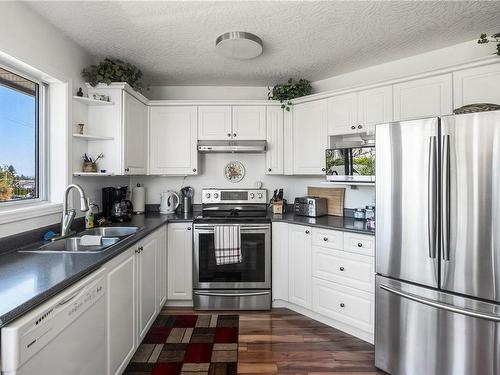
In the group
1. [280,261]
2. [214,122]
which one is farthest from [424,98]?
[214,122]

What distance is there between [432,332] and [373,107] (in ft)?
5.99

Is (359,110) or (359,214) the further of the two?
(359,214)

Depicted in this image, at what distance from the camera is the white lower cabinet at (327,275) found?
232 cm

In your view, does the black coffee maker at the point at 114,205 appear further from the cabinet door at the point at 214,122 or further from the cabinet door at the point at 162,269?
the cabinet door at the point at 214,122

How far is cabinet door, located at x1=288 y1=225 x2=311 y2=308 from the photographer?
2.69 meters

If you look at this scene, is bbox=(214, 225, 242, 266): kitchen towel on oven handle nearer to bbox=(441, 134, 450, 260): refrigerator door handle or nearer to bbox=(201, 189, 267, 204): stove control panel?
bbox=(201, 189, 267, 204): stove control panel

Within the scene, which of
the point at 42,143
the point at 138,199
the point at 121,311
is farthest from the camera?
the point at 138,199

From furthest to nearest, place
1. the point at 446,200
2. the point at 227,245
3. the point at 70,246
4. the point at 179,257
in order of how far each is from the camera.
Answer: the point at 179,257 < the point at 227,245 < the point at 70,246 < the point at 446,200

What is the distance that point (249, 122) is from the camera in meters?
3.23

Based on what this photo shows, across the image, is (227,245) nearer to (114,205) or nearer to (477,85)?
(114,205)

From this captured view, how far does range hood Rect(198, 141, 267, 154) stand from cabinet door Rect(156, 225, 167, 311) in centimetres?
96

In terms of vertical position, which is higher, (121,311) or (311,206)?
(311,206)

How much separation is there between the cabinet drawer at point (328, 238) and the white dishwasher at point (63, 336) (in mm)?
1752

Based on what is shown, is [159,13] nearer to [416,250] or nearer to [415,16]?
[415,16]
